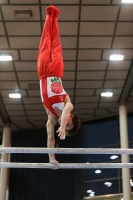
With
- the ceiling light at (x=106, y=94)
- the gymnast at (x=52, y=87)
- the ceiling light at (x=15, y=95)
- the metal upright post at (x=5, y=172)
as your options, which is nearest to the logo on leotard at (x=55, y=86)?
the gymnast at (x=52, y=87)

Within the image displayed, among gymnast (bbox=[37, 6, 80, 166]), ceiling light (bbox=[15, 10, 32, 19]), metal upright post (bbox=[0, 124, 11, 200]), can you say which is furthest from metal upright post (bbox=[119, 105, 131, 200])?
gymnast (bbox=[37, 6, 80, 166])

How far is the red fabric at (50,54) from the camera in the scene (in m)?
4.78

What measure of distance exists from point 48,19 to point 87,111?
26.8 feet

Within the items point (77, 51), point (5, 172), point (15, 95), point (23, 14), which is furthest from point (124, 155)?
point (23, 14)

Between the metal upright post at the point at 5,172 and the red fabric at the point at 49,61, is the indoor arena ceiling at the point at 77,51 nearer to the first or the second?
the metal upright post at the point at 5,172

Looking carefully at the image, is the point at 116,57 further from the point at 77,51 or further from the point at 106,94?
the point at 106,94

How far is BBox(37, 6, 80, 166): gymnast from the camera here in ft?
14.6

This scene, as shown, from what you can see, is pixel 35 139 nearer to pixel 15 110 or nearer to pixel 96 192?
pixel 15 110

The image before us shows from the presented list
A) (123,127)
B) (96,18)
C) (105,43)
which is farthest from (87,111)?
(96,18)

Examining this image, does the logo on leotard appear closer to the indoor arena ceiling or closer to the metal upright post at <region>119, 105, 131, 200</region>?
the indoor arena ceiling

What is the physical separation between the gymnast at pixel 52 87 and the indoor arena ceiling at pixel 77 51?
257 cm

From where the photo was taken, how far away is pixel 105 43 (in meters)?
8.71

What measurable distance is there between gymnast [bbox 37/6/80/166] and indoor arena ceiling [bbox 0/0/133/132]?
2.57 meters

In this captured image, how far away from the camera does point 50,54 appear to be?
16.2 feet
